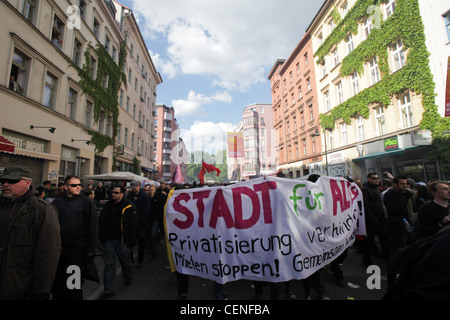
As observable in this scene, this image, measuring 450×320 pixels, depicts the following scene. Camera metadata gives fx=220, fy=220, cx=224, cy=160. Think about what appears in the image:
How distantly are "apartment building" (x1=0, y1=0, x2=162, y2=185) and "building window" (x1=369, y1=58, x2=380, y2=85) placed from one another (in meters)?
21.3

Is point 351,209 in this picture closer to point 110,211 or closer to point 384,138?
point 110,211

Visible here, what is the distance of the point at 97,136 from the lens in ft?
55.3

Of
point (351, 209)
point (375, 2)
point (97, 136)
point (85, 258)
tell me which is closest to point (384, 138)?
point (375, 2)

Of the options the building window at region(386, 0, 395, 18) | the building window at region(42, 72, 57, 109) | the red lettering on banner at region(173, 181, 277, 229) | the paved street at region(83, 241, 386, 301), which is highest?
the building window at region(386, 0, 395, 18)

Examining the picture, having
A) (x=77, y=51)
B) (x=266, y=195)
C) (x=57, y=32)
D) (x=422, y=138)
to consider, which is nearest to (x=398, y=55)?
(x=422, y=138)

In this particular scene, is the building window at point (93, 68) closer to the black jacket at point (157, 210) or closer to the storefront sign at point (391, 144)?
the black jacket at point (157, 210)

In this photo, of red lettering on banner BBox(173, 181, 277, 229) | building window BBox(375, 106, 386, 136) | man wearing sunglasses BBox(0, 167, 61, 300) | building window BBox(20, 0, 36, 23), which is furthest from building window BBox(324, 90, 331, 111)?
man wearing sunglasses BBox(0, 167, 61, 300)

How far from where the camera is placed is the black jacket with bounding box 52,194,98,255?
3.17 metres

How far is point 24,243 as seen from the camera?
7.50 feet

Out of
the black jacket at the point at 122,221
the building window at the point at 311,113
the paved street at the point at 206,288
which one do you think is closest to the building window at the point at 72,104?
the paved street at the point at 206,288

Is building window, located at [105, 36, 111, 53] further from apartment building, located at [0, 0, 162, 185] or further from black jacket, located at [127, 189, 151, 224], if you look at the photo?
black jacket, located at [127, 189, 151, 224]

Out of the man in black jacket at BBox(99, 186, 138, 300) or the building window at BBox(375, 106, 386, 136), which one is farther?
the building window at BBox(375, 106, 386, 136)

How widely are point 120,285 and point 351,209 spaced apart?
4.79 meters

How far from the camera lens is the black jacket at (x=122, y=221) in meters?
4.32
